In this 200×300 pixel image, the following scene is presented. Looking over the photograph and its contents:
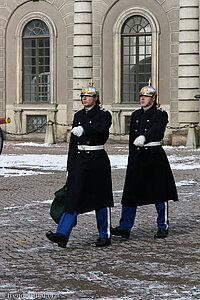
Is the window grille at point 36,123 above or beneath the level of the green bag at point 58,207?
above

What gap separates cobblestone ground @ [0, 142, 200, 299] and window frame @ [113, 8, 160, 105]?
14.0 meters

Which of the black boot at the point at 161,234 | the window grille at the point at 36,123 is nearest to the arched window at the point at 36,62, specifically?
the window grille at the point at 36,123

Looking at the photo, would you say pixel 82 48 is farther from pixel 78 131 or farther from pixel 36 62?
pixel 78 131

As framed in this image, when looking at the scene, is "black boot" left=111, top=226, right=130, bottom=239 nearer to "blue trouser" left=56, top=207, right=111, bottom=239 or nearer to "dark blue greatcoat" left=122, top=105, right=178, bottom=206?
"dark blue greatcoat" left=122, top=105, right=178, bottom=206

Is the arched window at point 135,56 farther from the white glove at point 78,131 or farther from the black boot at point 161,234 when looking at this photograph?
the white glove at point 78,131

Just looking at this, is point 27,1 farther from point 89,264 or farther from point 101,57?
point 89,264

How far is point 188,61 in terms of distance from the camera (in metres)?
24.0

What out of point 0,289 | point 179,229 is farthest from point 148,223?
point 0,289

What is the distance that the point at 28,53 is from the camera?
26984 millimetres

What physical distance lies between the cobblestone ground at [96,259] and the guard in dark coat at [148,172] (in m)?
0.30

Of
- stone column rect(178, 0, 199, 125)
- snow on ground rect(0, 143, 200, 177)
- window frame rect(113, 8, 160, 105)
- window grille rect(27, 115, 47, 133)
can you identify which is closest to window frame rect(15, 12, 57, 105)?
window grille rect(27, 115, 47, 133)

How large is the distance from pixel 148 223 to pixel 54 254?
226 centimetres

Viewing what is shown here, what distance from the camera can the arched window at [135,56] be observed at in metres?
25.2

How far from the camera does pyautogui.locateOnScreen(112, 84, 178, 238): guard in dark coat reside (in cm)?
847
